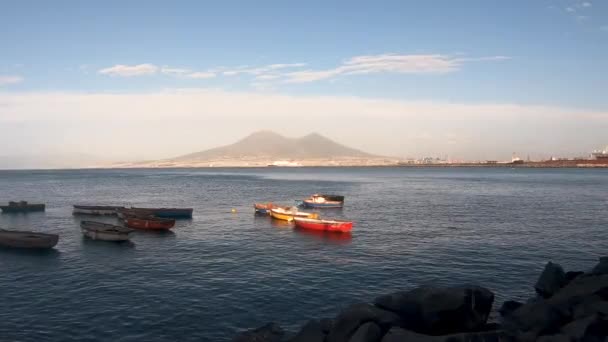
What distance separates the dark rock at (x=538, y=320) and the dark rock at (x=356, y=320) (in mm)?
5016

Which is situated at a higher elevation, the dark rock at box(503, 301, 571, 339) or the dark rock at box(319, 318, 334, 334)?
the dark rock at box(503, 301, 571, 339)

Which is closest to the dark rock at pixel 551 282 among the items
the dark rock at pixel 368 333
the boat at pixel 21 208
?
the dark rock at pixel 368 333

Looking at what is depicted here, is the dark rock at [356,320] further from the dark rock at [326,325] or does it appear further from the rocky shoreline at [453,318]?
the dark rock at [326,325]

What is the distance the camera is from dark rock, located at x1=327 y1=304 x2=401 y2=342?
1748 centimetres

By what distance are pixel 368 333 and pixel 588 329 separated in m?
8.07

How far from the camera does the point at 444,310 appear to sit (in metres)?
18.2

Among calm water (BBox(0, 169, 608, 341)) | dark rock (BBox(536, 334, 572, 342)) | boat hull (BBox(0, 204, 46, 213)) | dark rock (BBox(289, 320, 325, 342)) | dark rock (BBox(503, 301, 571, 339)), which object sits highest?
dark rock (BBox(536, 334, 572, 342))

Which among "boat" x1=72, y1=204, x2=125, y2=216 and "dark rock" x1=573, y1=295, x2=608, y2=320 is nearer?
"dark rock" x1=573, y1=295, x2=608, y2=320

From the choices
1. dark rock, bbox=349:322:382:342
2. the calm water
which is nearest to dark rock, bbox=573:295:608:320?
dark rock, bbox=349:322:382:342

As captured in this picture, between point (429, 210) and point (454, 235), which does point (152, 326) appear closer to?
point (454, 235)

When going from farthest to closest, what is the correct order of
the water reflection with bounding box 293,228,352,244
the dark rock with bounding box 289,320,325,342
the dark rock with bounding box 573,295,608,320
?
the water reflection with bounding box 293,228,352,244 < the dark rock with bounding box 289,320,325,342 < the dark rock with bounding box 573,295,608,320

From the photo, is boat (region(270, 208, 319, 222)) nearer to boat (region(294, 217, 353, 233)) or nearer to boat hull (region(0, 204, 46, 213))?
boat (region(294, 217, 353, 233))

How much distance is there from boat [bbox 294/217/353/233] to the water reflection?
534 millimetres

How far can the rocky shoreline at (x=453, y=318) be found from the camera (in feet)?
53.9
